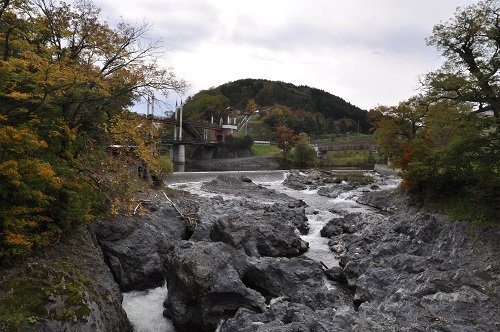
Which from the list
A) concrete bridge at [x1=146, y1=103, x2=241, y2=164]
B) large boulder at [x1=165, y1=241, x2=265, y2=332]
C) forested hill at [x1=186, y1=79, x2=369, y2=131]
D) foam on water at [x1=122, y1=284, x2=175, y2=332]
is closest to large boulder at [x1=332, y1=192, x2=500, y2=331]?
large boulder at [x1=165, y1=241, x2=265, y2=332]

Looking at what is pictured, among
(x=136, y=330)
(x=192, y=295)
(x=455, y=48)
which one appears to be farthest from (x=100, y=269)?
(x=455, y=48)

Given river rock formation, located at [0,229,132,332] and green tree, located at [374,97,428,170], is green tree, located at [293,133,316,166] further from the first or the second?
river rock formation, located at [0,229,132,332]

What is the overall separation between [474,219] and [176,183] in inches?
1115

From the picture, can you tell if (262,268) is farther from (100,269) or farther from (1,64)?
(1,64)

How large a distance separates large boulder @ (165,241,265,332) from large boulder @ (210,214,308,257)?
364cm

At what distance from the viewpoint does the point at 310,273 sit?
13.8 meters

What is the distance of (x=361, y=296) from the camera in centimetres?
1259

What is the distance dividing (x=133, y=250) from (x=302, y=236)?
10.4 metres

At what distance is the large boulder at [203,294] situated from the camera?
1103 centimetres

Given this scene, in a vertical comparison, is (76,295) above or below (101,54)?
below

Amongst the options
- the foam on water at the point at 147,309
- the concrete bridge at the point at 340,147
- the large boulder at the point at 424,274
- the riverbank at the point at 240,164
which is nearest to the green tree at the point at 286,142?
the riverbank at the point at 240,164

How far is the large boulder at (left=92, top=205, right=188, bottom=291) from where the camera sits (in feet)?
44.4

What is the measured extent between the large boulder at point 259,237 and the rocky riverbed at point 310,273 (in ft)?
0.17

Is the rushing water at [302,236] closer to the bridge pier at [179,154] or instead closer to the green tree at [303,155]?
the green tree at [303,155]
